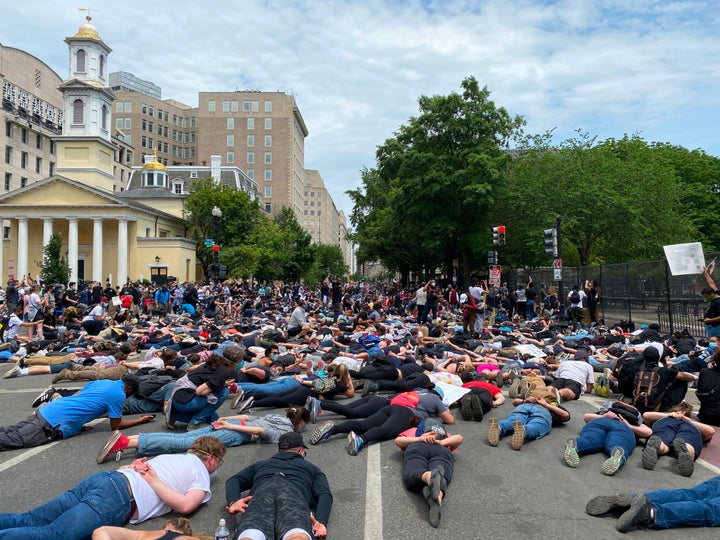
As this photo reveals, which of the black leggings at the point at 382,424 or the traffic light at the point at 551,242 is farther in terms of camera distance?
the traffic light at the point at 551,242

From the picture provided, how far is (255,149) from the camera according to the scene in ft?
339

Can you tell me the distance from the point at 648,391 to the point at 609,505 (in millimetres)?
3407

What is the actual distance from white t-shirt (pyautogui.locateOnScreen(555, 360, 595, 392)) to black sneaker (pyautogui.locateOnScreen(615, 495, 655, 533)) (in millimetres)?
5206

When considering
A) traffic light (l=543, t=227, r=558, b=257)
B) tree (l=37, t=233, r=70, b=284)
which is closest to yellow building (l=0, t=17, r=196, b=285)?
tree (l=37, t=233, r=70, b=284)

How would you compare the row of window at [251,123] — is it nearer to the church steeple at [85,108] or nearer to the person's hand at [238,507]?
the church steeple at [85,108]

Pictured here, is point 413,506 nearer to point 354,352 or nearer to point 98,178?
point 354,352

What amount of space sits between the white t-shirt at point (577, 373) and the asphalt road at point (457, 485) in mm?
2399

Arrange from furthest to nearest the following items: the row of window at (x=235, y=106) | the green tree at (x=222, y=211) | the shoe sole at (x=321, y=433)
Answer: the row of window at (x=235, y=106)
the green tree at (x=222, y=211)
the shoe sole at (x=321, y=433)

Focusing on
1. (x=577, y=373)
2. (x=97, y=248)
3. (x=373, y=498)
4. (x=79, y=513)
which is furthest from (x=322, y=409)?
(x=97, y=248)

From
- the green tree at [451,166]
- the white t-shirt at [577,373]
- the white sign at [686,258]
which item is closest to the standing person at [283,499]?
the white t-shirt at [577,373]

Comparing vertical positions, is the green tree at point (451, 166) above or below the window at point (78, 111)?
below

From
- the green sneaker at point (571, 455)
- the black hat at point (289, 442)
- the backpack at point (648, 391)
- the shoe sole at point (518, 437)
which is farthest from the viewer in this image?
the backpack at point (648, 391)

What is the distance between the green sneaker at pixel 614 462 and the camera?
5.50 meters

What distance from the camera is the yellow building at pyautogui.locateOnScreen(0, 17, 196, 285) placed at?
162 feet
